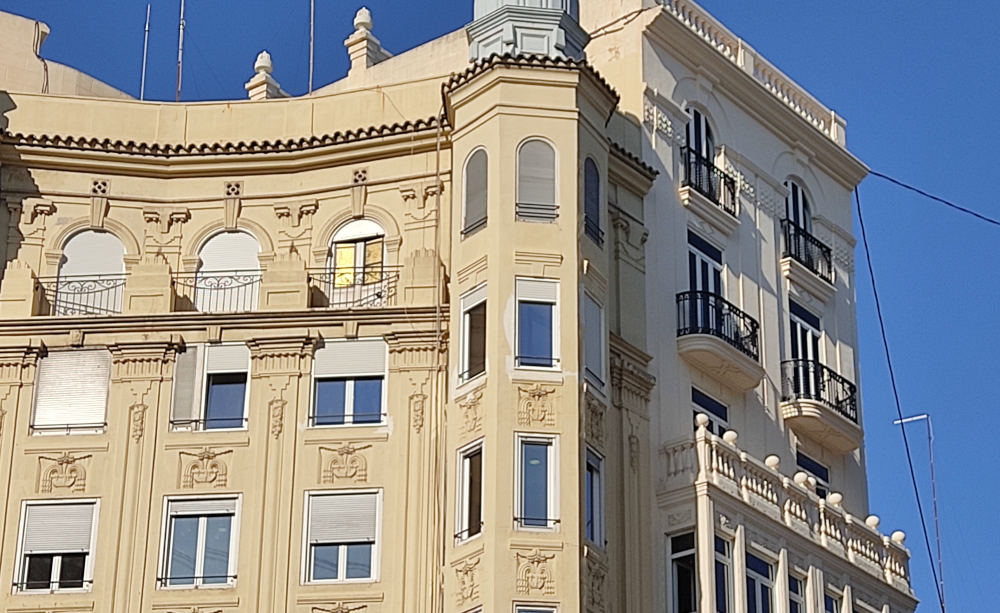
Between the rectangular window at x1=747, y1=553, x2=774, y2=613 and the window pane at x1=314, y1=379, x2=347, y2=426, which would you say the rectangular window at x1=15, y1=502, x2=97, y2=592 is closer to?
the window pane at x1=314, y1=379, x2=347, y2=426

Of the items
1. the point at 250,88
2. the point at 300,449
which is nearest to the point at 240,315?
the point at 300,449

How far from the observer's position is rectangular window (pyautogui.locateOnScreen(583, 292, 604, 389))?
1569 inches

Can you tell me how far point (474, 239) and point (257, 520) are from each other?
6.70 m

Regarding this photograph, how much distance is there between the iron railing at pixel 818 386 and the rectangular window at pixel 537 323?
8450 mm

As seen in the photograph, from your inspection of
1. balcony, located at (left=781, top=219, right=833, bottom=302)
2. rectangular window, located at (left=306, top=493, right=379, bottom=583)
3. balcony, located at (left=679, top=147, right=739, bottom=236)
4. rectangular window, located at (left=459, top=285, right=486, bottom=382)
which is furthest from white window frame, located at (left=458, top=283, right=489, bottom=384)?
balcony, located at (left=781, top=219, right=833, bottom=302)

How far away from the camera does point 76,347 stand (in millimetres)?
41844

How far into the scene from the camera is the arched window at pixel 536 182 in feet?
132

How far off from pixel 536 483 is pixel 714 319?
7.89 meters

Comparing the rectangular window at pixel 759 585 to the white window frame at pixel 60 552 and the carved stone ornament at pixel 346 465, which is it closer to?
the carved stone ornament at pixel 346 465

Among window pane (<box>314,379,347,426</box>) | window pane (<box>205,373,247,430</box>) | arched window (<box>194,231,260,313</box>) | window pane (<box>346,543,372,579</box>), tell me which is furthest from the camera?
arched window (<box>194,231,260,313</box>)

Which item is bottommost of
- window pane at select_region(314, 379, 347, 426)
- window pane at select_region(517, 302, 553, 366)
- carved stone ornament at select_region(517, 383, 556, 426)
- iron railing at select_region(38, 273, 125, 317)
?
carved stone ornament at select_region(517, 383, 556, 426)

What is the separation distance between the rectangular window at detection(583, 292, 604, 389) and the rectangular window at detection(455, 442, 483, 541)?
2687 mm

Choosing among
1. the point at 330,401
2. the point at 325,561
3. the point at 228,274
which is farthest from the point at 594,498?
the point at 228,274

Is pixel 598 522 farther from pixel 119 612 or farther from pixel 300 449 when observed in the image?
pixel 119 612
